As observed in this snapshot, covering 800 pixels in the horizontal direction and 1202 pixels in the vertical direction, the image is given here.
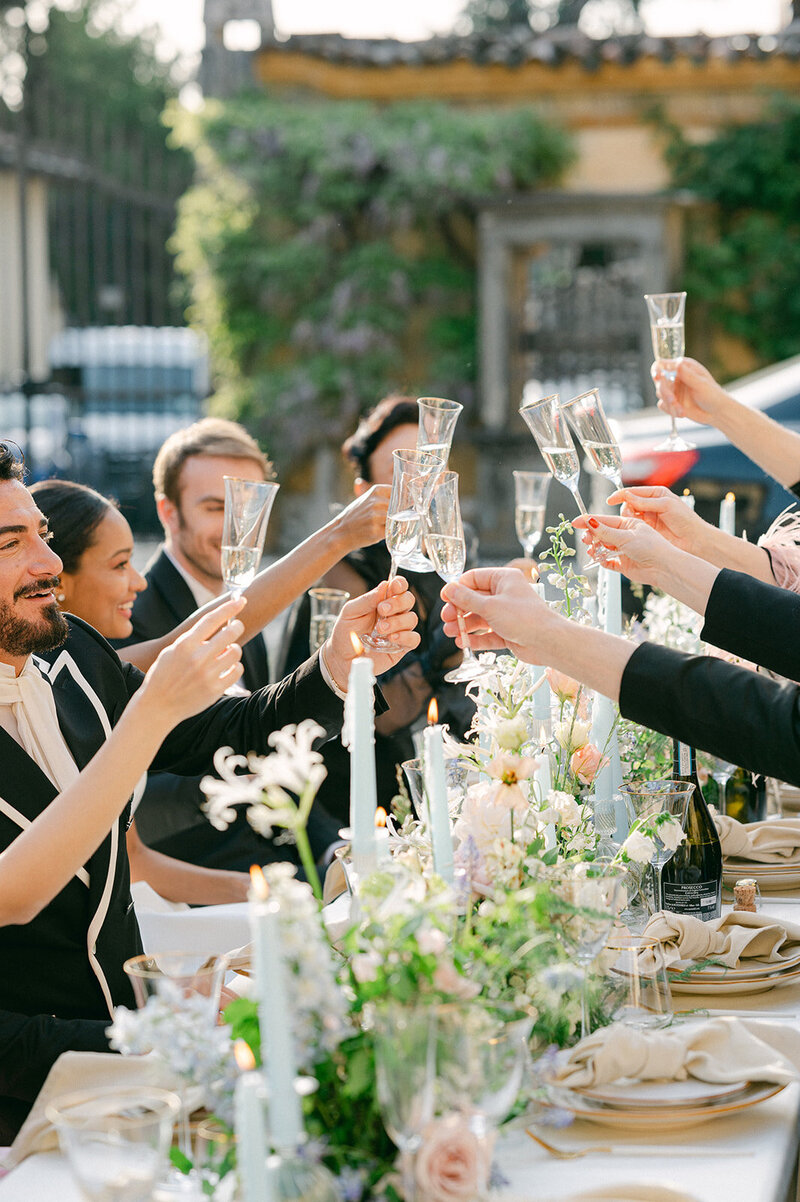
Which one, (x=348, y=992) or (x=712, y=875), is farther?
(x=712, y=875)

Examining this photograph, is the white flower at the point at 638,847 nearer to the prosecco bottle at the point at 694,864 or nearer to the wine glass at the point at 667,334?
the prosecco bottle at the point at 694,864

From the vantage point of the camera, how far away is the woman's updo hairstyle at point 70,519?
10.1ft

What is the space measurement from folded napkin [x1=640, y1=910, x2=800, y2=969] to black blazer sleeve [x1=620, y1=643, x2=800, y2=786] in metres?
0.30

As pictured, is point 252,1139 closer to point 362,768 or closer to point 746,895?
point 362,768

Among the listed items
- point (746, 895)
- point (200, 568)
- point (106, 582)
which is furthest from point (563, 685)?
point (200, 568)

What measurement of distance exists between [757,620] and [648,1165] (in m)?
0.90

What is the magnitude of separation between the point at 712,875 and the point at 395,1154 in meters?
1.27

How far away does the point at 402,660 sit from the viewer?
3576 millimetres

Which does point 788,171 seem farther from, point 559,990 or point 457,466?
point 559,990

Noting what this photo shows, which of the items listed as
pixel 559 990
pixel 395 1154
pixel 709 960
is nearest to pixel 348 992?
pixel 395 1154

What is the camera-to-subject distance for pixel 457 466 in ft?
40.2

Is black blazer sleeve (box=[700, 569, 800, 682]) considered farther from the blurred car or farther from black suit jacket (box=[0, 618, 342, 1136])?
the blurred car

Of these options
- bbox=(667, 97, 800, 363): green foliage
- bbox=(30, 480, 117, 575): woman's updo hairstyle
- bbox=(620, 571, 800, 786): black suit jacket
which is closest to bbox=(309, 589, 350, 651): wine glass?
bbox=(30, 480, 117, 575): woman's updo hairstyle

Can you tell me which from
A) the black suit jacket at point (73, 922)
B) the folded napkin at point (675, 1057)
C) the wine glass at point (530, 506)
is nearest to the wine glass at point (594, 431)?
the black suit jacket at point (73, 922)
